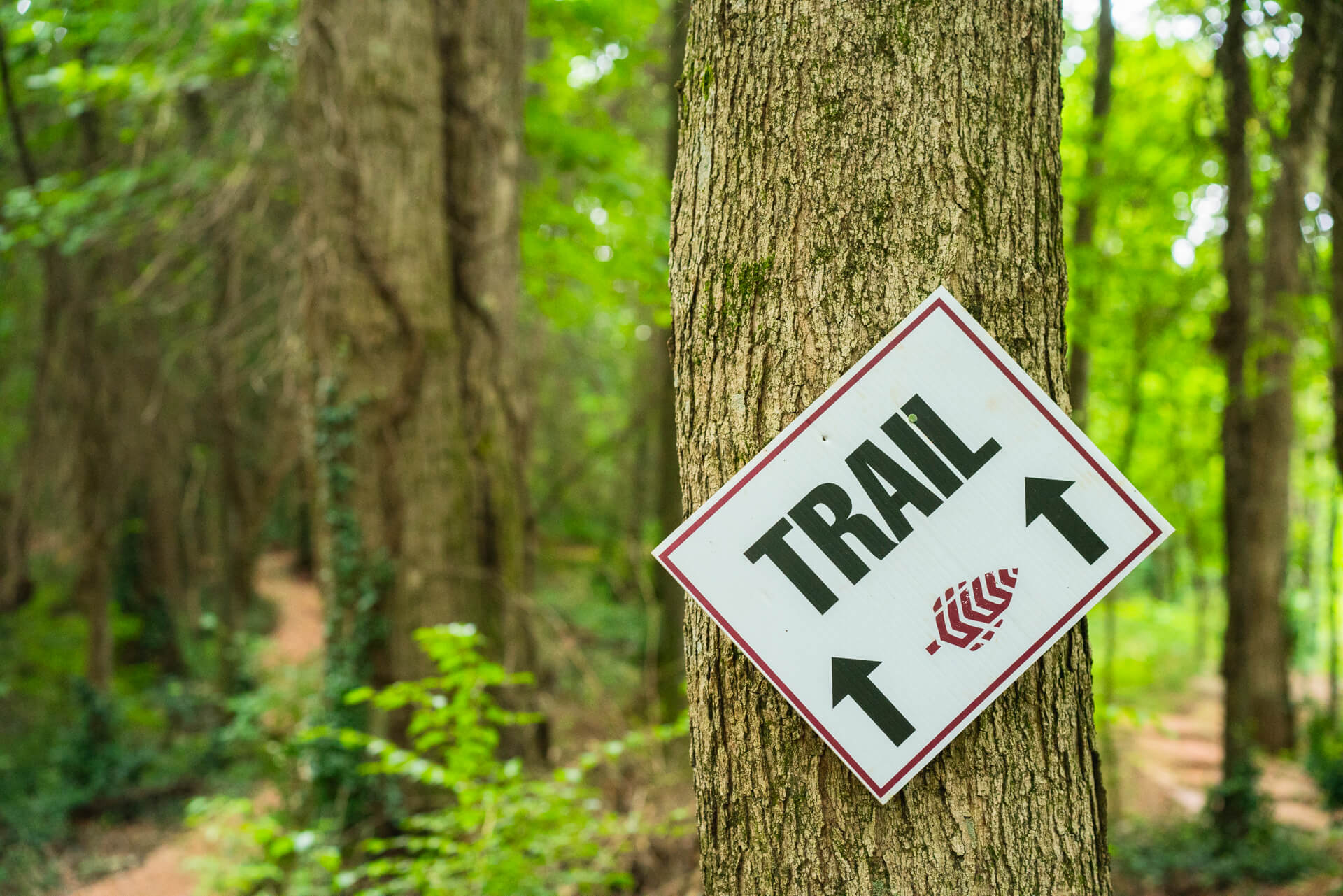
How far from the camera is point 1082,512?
4.18 ft

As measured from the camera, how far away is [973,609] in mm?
1265

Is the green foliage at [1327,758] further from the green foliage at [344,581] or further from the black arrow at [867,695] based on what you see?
the black arrow at [867,695]

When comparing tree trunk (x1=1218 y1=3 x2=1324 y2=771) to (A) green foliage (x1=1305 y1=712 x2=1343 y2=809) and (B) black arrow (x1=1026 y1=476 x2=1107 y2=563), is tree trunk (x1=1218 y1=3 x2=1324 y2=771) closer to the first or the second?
(A) green foliage (x1=1305 y1=712 x2=1343 y2=809)

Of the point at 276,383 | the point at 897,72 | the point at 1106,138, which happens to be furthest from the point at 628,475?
the point at 897,72

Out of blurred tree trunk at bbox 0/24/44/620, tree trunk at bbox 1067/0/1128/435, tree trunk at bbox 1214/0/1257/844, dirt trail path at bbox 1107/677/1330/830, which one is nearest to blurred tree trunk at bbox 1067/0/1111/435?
tree trunk at bbox 1067/0/1128/435

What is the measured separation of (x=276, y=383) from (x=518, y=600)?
Result: 537cm

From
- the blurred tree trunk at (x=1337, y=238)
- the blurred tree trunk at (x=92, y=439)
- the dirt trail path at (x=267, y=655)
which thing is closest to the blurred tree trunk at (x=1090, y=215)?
the blurred tree trunk at (x=1337, y=238)

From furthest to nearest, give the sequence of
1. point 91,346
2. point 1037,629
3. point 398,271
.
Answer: point 91,346
point 398,271
point 1037,629

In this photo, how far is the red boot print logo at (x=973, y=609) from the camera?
1.26m

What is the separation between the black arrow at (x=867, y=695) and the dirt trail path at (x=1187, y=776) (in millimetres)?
6460

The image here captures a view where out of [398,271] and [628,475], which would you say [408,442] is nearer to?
[398,271]

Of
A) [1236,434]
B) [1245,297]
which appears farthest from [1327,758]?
[1245,297]

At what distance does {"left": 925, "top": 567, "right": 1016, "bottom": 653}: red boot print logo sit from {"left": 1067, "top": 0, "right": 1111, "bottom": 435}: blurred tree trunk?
17.3 feet

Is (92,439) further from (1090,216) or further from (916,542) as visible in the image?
(916,542)
